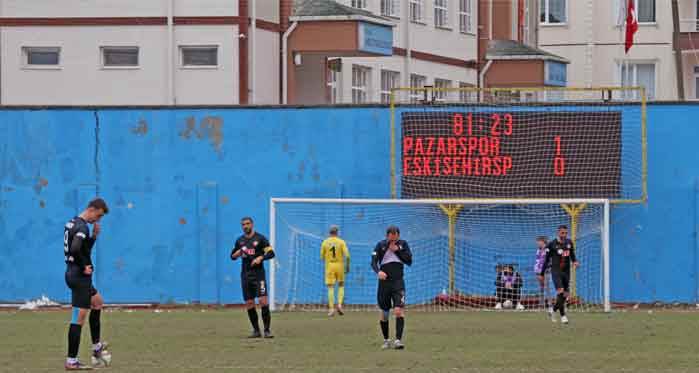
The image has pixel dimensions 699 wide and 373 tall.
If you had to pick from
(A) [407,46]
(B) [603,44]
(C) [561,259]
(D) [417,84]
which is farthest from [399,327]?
(B) [603,44]

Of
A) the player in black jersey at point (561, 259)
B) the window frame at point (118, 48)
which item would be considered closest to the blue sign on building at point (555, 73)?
the window frame at point (118, 48)

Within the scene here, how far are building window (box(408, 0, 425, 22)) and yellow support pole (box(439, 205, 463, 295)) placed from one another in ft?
51.5

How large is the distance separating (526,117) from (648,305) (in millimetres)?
5210

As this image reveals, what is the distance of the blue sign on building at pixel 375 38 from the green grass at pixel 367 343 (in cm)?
1076

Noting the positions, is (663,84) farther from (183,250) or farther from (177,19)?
(183,250)

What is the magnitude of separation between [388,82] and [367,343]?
25598 millimetres

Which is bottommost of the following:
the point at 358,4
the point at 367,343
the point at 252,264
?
the point at 367,343

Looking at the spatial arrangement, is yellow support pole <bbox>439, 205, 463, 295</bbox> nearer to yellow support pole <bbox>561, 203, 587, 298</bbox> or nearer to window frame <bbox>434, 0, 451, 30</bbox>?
yellow support pole <bbox>561, 203, 587, 298</bbox>

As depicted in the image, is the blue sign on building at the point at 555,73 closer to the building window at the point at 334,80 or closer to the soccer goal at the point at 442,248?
the building window at the point at 334,80

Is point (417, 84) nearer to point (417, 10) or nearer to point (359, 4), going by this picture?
point (417, 10)

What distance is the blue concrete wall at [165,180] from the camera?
3588 centimetres

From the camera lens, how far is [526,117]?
109 feet

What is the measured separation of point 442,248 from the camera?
3534 centimetres

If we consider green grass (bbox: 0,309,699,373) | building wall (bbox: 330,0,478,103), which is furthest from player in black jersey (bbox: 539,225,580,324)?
building wall (bbox: 330,0,478,103)
